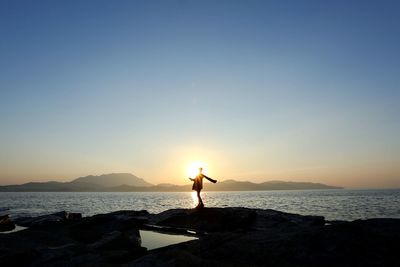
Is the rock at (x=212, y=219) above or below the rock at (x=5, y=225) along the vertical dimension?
above

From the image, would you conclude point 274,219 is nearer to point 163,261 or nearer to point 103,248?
point 103,248

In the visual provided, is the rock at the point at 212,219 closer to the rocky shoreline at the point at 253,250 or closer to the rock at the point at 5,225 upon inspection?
the rocky shoreline at the point at 253,250

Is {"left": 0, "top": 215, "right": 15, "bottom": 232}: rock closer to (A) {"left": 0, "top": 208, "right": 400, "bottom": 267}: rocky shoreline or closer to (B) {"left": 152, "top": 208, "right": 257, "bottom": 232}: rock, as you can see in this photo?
(A) {"left": 0, "top": 208, "right": 400, "bottom": 267}: rocky shoreline

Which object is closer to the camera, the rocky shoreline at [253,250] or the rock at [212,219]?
the rocky shoreline at [253,250]

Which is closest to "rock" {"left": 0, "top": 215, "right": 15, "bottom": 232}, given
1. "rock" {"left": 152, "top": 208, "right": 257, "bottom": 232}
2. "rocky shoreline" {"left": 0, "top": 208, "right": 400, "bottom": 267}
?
"rocky shoreline" {"left": 0, "top": 208, "right": 400, "bottom": 267}

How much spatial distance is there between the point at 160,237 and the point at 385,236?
12.5 meters

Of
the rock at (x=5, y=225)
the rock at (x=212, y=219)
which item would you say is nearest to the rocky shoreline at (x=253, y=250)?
the rock at (x=212, y=219)

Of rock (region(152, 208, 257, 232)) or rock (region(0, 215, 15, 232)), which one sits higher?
rock (region(152, 208, 257, 232))

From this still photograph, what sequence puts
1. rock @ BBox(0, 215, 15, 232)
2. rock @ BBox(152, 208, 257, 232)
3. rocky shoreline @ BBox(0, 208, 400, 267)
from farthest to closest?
rock @ BBox(0, 215, 15, 232)
rock @ BBox(152, 208, 257, 232)
rocky shoreline @ BBox(0, 208, 400, 267)

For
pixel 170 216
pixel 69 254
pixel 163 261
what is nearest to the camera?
pixel 163 261

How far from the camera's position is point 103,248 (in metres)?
14.8

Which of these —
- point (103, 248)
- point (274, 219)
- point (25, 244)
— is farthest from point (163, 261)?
point (274, 219)

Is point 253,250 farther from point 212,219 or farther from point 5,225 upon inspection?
point 5,225

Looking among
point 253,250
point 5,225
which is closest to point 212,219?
Answer: point 253,250
